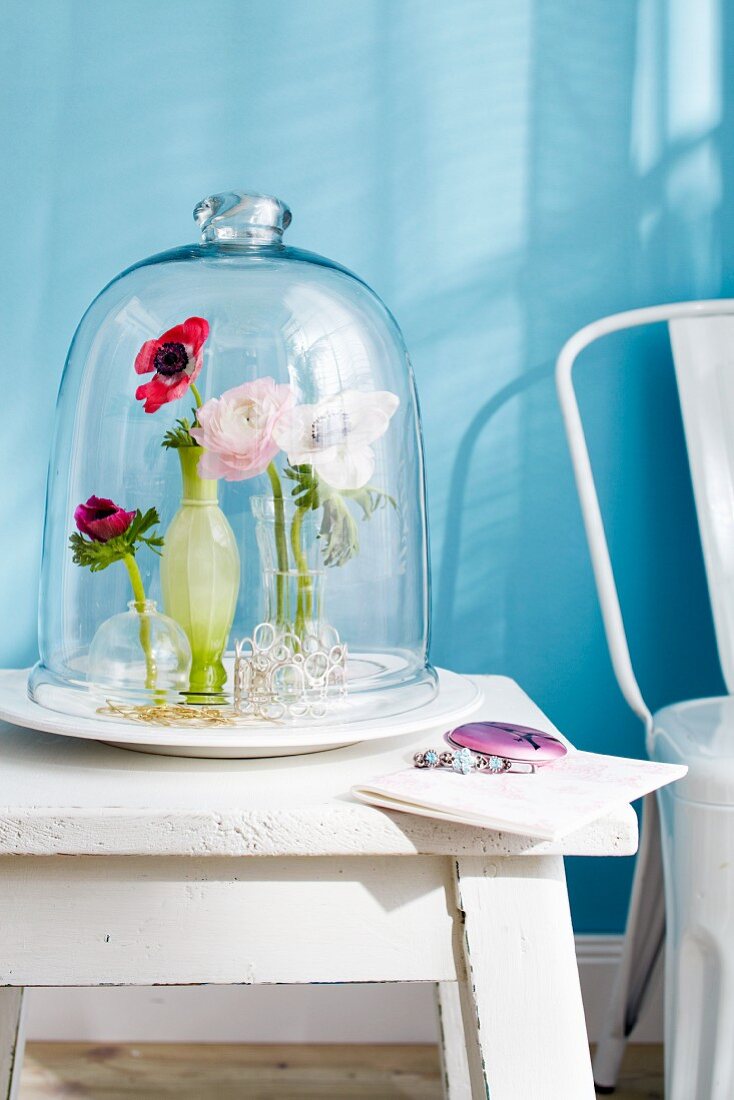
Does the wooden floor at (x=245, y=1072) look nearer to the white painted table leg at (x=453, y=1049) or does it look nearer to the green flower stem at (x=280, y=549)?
the white painted table leg at (x=453, y=1049)

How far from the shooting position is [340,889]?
1.93 feet

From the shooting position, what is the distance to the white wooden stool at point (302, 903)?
0.56 meters

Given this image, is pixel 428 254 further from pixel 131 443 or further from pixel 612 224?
pixel 131 443

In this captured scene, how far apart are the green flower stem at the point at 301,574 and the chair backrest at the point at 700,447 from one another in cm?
48

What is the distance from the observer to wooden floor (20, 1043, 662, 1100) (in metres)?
1.21

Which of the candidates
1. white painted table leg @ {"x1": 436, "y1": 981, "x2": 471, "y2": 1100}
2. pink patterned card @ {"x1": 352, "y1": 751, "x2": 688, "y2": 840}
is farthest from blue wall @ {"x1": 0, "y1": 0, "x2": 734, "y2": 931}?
pink patterned card @ {"x1": 352, "y1": 751, "x2": 688, "y2": 840}

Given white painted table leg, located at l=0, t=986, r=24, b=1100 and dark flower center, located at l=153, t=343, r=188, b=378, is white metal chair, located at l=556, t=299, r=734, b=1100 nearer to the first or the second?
dark flower center, located at l=153, t=343, r=188, b=378

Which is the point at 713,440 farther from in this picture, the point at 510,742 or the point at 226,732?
the point at 226,732

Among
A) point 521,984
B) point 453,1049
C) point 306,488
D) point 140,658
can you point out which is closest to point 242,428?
point 306,488

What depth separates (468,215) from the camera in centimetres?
128

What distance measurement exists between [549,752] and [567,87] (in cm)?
97

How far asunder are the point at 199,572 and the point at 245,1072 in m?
0.82

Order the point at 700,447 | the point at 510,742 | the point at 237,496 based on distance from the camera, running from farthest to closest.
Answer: the point at 700,447 < the point at 237,496 < the point at 510,742

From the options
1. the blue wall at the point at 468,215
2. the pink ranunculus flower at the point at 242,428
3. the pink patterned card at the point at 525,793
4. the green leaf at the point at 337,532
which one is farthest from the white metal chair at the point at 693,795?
the pink ranunculus flower at the point at 242,428
